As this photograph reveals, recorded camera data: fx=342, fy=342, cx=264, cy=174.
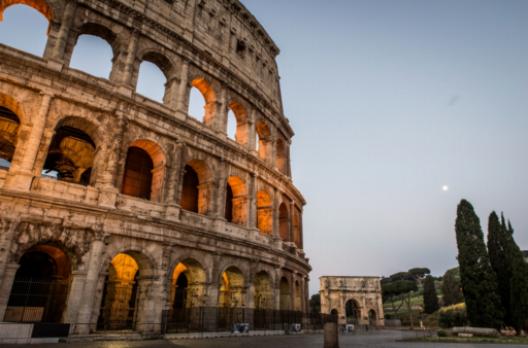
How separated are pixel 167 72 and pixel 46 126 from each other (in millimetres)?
6583

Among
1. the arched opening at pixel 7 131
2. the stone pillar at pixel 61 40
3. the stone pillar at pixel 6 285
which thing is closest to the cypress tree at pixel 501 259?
the stone pillar at pixel 6 285

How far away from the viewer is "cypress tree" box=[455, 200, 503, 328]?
19.5 metres

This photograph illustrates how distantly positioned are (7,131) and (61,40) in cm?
486

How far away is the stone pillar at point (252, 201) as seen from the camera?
689 inches

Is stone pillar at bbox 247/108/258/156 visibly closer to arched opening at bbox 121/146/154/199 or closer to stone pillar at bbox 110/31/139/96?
arched opening at bbox 121/146/154/199

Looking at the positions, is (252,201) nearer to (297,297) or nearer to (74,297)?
(297,297)

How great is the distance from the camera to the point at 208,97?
18.4 meters

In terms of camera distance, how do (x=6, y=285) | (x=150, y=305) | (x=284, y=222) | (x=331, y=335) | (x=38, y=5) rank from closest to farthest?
(x=331, y=335), (x=6, y=285), (x=150, y=305), (x=38, y=5), (x=284, y=222)

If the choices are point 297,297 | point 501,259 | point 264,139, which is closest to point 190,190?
point 264,139

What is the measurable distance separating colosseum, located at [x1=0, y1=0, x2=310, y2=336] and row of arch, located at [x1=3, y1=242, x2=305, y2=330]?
56 mm

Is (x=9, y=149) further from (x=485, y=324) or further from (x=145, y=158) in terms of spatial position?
(x=485, y=324)

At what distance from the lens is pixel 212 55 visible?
728 inches

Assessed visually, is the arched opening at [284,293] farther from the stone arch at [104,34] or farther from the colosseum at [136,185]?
the stone arch at [104,34]

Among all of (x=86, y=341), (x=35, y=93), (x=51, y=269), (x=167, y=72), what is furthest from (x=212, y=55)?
(x=86, y=341)
